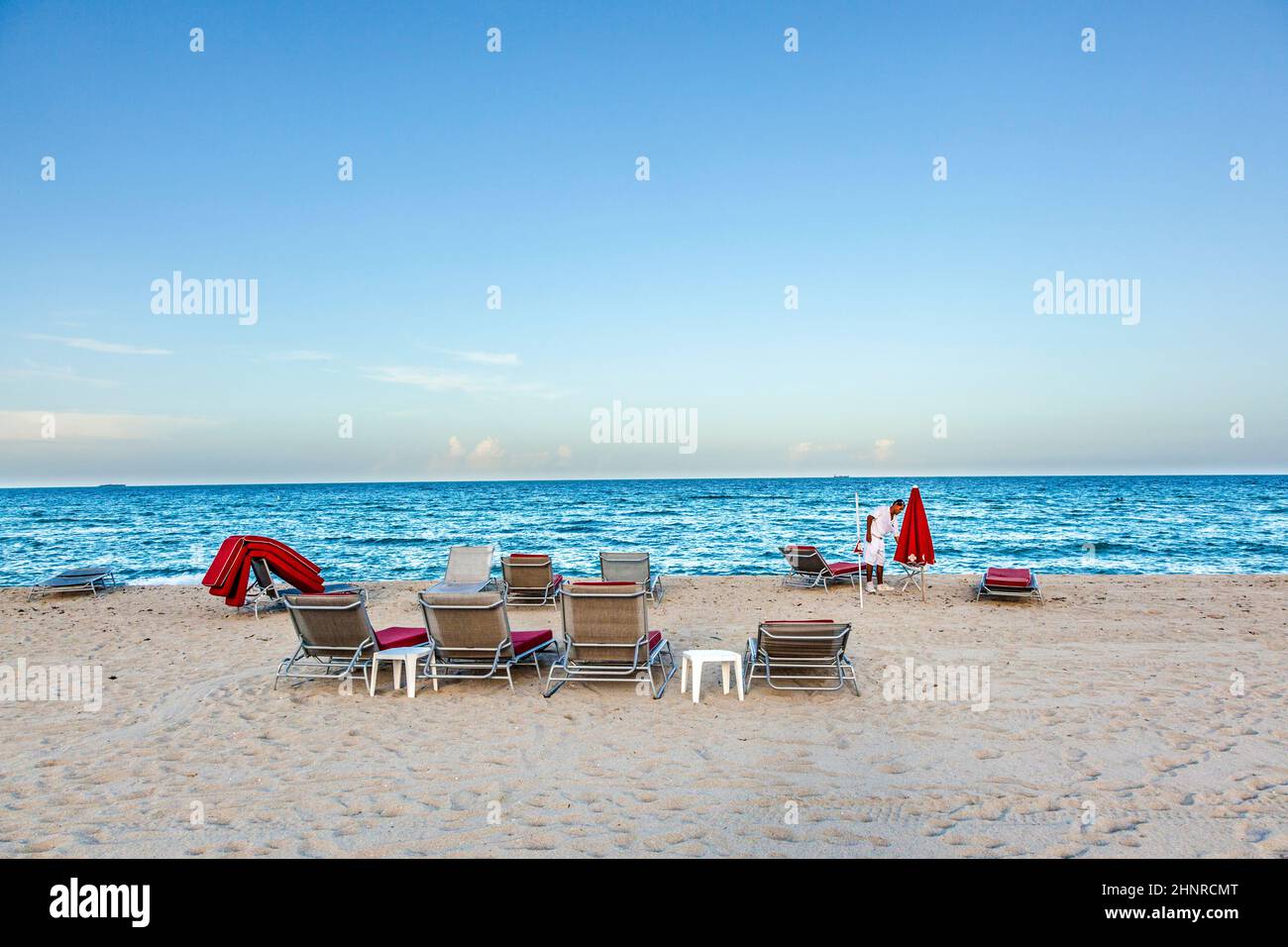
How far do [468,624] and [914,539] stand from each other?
26.1 feet

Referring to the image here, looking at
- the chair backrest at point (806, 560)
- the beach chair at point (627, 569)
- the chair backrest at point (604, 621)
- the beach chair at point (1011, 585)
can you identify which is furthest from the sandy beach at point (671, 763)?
the chair backrest at point (806, 560)

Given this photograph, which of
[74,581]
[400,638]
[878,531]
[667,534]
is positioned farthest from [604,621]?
[667,534]

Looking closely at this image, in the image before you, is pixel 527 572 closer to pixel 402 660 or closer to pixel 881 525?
pixel 402 660

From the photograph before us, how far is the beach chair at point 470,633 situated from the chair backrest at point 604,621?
63cm

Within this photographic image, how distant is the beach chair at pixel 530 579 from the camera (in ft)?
38.3

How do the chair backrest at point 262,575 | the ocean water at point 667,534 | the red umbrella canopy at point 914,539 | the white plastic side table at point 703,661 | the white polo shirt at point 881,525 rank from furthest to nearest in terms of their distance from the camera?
the ocean water at point 667,534 → the white polo shirt at point 881,525 → the red umbrella canopy at point 914,539 → the chair backrest at point 262,575 → the white plastic side table at point 703,661

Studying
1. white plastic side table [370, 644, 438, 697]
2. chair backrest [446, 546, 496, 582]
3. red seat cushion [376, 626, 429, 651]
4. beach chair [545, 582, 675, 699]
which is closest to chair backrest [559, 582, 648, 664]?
beach chair [545, 582, 675, 699]

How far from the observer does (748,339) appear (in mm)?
31453

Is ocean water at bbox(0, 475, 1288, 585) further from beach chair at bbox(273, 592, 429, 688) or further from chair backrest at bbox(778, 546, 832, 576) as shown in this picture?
beach chair at bbox(273, 592, 429, 688)

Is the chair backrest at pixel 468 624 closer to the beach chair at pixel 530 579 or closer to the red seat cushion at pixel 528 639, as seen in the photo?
the red seat cushion at pixel 528 639

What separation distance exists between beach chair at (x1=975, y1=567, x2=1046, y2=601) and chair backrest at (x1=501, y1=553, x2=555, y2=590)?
7.38 m

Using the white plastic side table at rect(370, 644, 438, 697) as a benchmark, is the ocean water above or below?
below

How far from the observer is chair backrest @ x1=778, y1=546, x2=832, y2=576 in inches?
526
